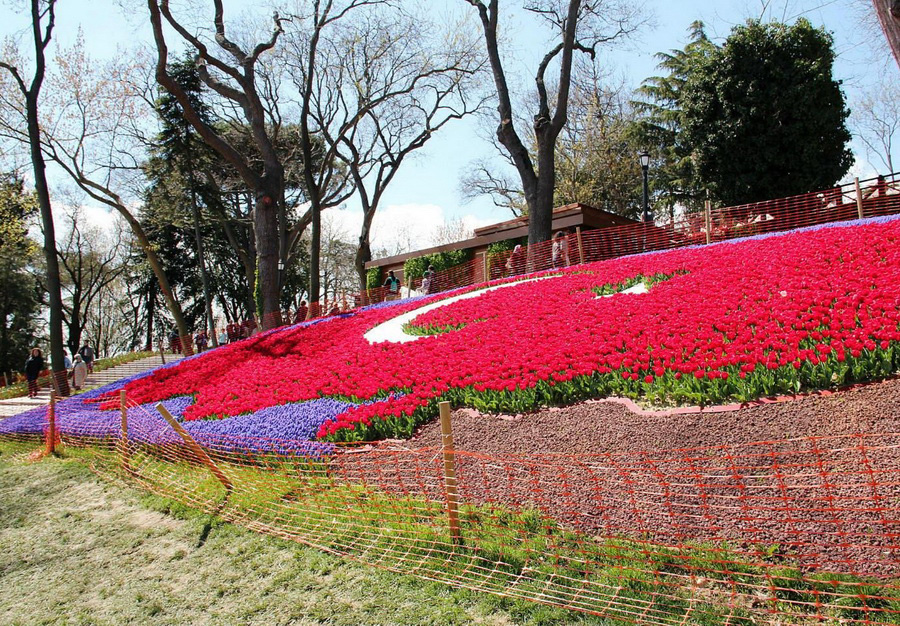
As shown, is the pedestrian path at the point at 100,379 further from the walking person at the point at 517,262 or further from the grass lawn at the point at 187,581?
the walking person at the point at 517,262

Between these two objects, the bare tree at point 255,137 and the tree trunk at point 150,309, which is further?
the tree trunk at point 150,309

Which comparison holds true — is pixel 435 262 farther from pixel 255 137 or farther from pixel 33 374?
pixel 33 374

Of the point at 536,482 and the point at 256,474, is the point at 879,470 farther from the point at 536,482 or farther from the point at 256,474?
the point at 256,474

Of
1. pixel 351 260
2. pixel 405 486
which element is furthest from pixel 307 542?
pixel 351 260

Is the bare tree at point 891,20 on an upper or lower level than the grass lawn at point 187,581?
upper

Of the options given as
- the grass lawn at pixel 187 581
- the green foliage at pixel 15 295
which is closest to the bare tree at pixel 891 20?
the grass lawn at pixel 187 581

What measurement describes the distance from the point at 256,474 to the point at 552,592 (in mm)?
3795

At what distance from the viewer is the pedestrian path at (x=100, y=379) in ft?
55.3

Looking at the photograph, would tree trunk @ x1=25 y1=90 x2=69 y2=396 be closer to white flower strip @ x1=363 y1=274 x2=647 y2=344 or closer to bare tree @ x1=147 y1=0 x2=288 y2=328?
bare tree @ x1=147 y1=0 x2=288 y2=328

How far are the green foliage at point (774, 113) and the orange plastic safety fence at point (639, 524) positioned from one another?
22732 millimetres

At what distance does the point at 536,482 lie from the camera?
14.9 feet

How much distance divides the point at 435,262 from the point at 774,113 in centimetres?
1544

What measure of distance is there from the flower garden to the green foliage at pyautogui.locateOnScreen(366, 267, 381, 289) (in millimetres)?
20283

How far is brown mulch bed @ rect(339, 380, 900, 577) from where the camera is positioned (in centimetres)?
358
